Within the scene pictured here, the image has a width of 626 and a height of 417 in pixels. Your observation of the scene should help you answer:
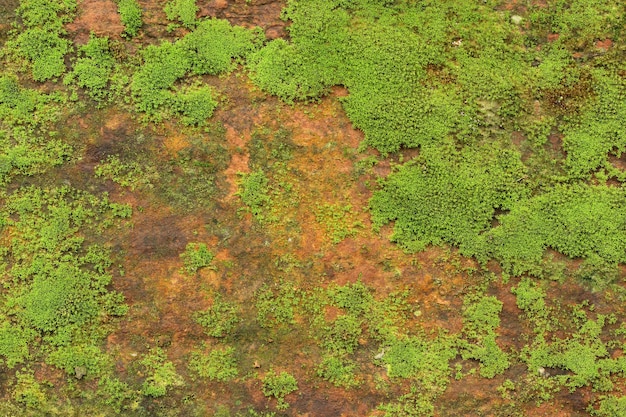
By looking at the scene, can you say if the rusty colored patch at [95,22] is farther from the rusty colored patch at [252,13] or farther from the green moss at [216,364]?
the green moss at [216,364]

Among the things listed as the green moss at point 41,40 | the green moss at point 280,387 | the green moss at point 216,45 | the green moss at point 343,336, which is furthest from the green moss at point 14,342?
the green moss at point 216,45

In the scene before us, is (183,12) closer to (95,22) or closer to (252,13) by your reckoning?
(252,13)

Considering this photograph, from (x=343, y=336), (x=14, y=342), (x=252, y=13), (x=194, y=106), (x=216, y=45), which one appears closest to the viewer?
(x=14, y=342)

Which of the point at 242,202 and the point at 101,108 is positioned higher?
the point at 101,108

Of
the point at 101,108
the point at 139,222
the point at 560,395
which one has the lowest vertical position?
the point at 560,395

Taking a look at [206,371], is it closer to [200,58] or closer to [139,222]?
[139,222]

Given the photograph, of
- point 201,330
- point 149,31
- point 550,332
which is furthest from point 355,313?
point 149,31

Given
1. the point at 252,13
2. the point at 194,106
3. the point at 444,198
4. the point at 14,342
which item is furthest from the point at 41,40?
the point at 444,198

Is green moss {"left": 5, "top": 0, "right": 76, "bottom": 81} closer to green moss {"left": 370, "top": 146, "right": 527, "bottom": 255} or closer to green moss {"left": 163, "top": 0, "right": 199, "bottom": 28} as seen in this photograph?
green moss {"left": 163, "top": 0, "right": 199, "bottom": 28}
